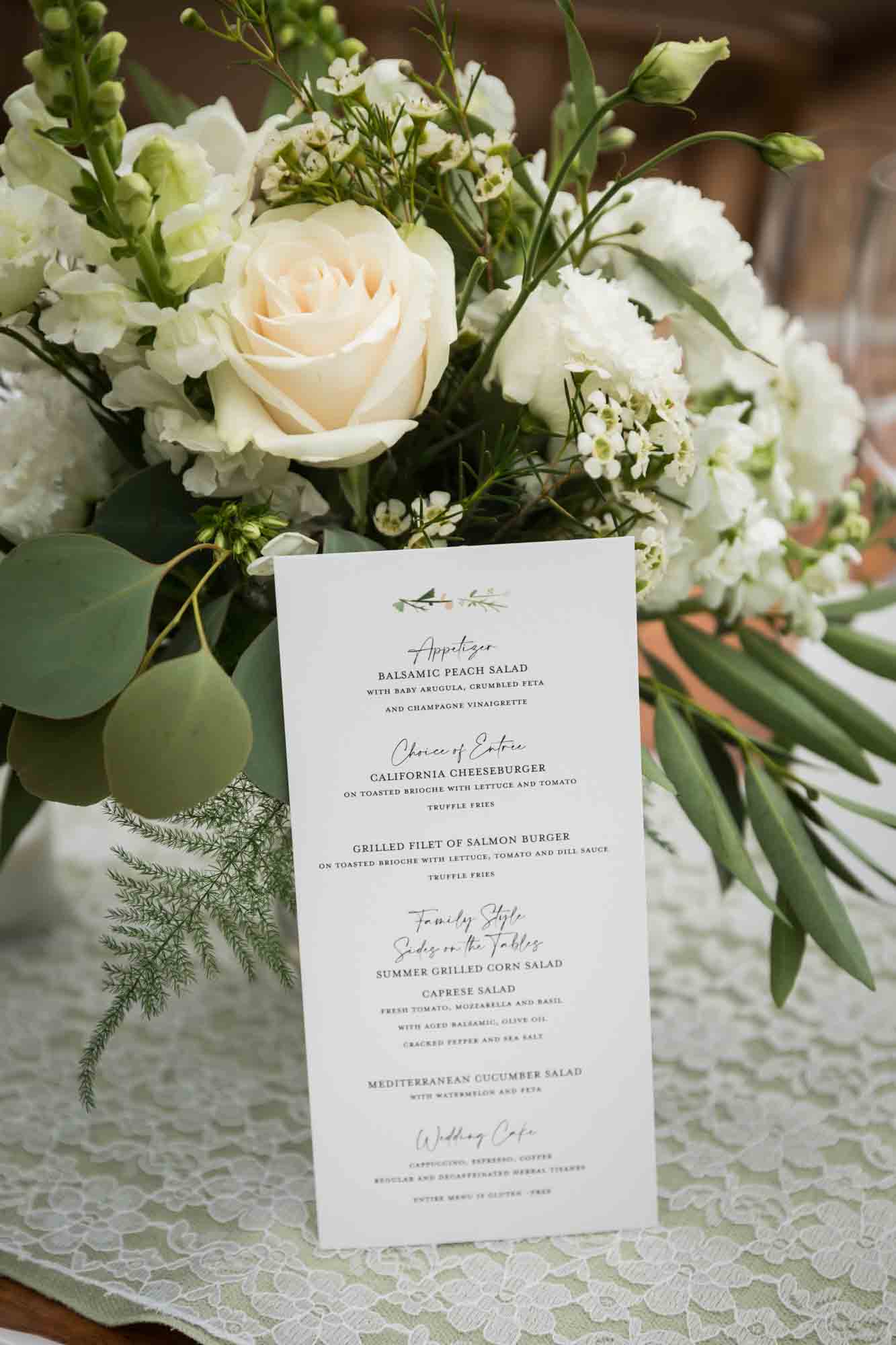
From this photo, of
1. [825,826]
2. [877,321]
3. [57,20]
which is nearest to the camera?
[57,20]

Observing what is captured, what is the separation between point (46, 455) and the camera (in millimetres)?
591

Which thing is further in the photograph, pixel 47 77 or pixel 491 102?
pixel 491 102

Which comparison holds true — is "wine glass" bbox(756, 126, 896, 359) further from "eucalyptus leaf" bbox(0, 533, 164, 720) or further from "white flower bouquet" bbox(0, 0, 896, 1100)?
"eucalyptus leaf" bbox(0, 533, 164, 720)

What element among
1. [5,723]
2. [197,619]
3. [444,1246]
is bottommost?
[444,1246]

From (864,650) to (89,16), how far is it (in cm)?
52

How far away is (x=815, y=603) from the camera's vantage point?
0.72 meters

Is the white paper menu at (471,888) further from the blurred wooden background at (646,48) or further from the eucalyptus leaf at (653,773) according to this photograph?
the blurred wooden background at (646,48)

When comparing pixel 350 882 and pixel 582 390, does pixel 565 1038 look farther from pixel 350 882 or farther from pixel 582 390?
pixel 582 390

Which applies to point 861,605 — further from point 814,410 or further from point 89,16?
point 89,16

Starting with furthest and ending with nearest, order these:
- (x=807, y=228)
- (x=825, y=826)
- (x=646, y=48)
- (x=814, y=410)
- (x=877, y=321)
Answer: (x=646, y=48) < (x=807, y=228) < (x=877, y=321) < (x=814, y=410) < (x=825, y=826)

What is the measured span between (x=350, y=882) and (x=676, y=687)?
34 cm

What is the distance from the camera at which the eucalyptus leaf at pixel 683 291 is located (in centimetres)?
58

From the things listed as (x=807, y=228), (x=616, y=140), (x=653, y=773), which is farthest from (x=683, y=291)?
(x=807, y=228)

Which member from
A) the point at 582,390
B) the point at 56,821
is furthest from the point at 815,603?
the point at 56,821
